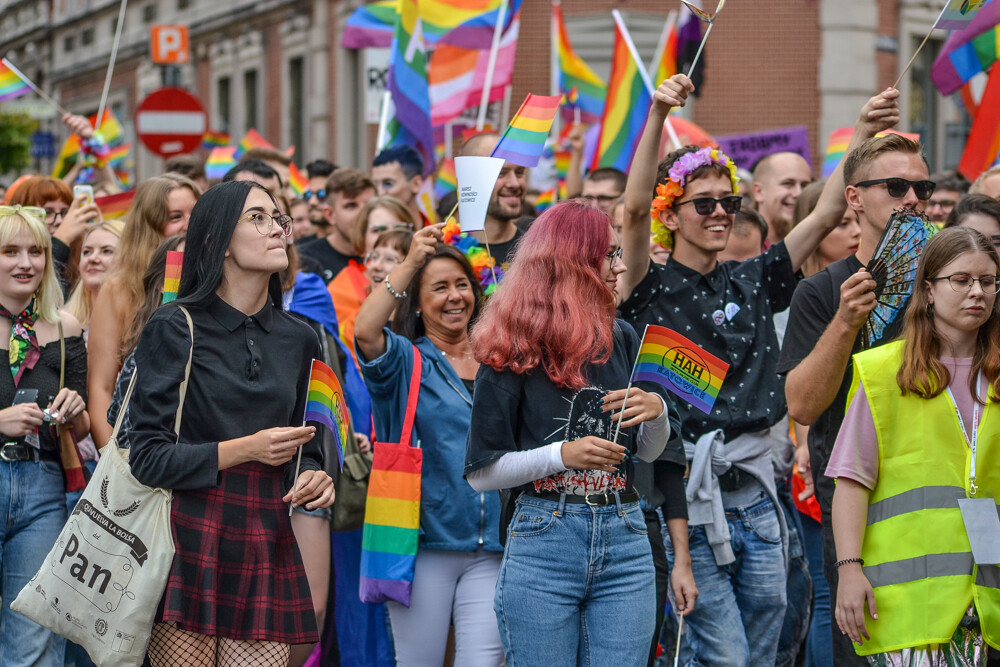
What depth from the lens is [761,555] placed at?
4.96 m

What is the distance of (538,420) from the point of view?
4.13 metres

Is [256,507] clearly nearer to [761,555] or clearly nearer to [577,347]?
[577,347]

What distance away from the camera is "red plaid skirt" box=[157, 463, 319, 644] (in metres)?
3.97

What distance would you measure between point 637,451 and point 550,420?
0.40m

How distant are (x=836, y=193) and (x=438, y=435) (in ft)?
5.89

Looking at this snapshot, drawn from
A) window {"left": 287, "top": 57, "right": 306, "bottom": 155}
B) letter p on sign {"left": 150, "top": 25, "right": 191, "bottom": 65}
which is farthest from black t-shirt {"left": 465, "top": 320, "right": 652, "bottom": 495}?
window {"left": 287, "top": 57, "right": 306, "bottom": 155}

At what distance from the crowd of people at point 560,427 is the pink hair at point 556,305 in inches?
0.4

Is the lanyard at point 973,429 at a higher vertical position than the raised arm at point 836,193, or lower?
lower

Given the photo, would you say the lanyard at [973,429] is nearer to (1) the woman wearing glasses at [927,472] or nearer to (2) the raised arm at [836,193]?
(1) the woman wearing glasses at [927,472]

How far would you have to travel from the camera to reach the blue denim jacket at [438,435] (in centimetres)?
506

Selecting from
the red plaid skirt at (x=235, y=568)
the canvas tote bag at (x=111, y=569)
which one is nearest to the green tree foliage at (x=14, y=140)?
the canvas tote bag at (x=111, y=569)

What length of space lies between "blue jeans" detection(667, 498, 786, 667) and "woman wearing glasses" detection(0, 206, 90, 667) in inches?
96.0

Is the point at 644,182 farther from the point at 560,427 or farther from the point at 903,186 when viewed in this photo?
the point at 560,427

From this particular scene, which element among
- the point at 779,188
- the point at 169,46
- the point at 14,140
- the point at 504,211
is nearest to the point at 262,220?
the point at 504,211
